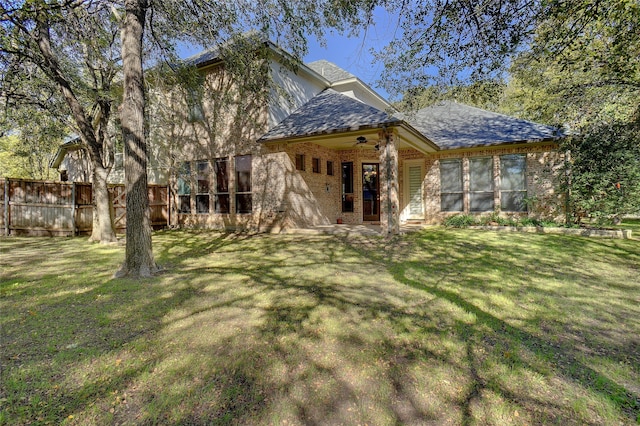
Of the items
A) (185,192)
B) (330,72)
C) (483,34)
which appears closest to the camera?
(483,34)

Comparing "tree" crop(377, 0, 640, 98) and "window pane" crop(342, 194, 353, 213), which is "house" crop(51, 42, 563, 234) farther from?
"tree" crop(377, 0, 640, 98)

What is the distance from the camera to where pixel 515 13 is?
464cm

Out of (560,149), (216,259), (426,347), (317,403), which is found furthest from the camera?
(560,149)

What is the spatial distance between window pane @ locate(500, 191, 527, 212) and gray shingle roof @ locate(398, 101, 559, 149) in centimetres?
188

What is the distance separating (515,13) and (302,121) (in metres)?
6.78

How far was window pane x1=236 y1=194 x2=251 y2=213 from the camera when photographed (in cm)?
1138

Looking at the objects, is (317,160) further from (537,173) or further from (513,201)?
(537,173)

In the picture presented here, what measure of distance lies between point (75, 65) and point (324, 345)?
→ 11.7 metres

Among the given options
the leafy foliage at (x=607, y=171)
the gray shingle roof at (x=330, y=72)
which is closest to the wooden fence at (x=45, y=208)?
the gray shingle roof at (x=330, y=72)

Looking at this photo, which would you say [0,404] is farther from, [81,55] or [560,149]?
[560,149]

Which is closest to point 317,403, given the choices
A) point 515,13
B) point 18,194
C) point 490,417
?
point 490,417

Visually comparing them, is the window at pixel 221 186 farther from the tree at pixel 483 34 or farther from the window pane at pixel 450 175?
the window pane at pixel 450 175

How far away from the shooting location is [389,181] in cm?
873

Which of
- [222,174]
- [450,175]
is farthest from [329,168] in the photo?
[450,175]
